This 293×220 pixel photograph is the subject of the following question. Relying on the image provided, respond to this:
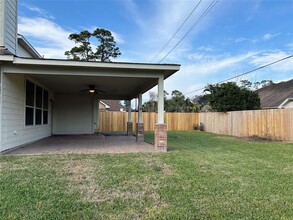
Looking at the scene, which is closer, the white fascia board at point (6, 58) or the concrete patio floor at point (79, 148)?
the white fascia board at point (6, 58)

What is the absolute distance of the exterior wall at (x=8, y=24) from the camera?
7957 millimetres

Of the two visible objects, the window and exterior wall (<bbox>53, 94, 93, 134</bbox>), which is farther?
exterior wall (<bbox>53, 94, 93, 134</bbox>)

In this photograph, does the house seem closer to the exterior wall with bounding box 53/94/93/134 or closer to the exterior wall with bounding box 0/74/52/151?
the exterior wall with bounding box 0/74/52/151

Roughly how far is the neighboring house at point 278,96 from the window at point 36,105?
16447 millimetres

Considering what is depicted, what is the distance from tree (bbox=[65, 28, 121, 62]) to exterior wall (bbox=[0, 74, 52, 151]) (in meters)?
19.5

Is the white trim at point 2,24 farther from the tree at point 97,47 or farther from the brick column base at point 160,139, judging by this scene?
the tree at point 97,47

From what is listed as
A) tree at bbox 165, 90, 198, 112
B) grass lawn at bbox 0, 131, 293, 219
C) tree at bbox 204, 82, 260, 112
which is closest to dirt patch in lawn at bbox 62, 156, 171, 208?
grass lawn at bbox 0, 131, 293, 219

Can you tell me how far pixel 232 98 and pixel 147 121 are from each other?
24.1ft

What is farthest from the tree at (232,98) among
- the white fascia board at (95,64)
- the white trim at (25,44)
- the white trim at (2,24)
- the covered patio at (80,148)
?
the white trim at (2,24)

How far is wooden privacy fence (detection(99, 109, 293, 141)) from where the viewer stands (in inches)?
499

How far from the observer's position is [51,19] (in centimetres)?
1553

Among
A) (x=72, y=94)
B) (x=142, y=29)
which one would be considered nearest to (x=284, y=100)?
(x=142, y=29)

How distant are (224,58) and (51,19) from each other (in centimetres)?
1325

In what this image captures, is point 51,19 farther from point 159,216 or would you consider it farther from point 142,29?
point 159,216
